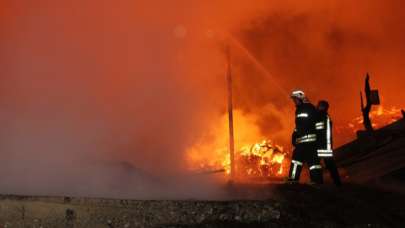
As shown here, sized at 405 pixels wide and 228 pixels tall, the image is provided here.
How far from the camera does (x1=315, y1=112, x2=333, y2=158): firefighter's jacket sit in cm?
649

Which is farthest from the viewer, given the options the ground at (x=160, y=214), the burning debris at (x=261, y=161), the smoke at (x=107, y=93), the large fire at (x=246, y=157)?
the burning debris at (x=261, y=161)

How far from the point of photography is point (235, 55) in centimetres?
1309

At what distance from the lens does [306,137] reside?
6434 millimetres

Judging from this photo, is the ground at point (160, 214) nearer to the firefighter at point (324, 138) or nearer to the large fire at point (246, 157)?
the firefighter at point (324, 138)

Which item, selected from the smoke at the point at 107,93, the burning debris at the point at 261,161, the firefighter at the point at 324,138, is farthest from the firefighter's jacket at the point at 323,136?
the burning debris at the point at 261,161

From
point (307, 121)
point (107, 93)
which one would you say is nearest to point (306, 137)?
point (307, 121)

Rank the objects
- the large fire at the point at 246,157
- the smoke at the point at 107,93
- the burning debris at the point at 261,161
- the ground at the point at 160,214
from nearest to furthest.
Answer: the ground at the point at 160,214 < the smoke at the point at 107,93 < the large fire at the point at 246,157 < the burning debris at the point at 261,161

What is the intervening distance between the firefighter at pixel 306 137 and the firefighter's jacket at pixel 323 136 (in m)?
0.07

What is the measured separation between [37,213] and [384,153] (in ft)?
18.9

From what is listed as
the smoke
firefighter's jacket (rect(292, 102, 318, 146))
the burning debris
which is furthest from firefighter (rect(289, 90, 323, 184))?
the burning debris

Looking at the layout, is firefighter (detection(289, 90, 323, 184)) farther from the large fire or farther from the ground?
the large fire

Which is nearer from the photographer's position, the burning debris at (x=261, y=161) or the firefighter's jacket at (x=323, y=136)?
the firefighter's jacket at (x=323, y=136)

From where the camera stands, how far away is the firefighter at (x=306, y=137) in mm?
6422

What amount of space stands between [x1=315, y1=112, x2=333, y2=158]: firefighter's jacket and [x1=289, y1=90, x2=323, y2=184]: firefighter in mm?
73
